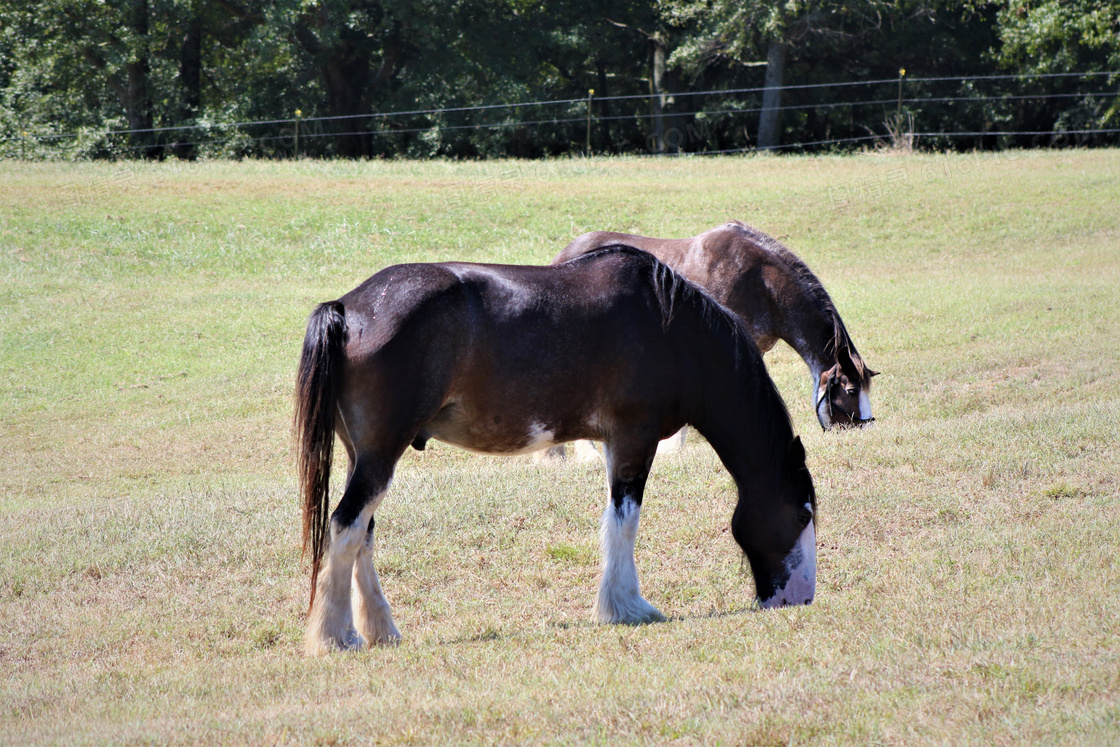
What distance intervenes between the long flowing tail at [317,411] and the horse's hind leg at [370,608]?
254 millimetres

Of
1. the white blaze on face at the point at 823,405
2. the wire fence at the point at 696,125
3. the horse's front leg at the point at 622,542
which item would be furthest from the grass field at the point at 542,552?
the wire fence at the point at 696,125

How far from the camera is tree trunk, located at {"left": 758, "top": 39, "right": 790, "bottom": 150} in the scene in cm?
3581

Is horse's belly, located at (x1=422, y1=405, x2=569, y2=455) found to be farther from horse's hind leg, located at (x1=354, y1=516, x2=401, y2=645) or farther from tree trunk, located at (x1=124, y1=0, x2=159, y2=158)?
tree trunk, located at (x1=124, y1=0, x2=159, y2=158)

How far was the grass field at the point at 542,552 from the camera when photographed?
426 cm

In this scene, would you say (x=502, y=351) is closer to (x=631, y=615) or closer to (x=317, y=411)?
(x=317, y=411)

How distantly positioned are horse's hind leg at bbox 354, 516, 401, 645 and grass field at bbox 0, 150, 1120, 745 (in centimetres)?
16

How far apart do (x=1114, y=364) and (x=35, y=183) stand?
73.5 feet

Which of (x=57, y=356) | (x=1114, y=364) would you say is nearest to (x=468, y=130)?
(x=57, y=356)

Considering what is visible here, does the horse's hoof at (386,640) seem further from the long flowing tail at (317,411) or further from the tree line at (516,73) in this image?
the tree line at (516,73)

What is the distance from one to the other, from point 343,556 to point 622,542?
1.53 m

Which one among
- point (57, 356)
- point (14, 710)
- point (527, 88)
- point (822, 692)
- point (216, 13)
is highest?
point (216, 13)

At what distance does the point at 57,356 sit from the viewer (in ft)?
52.0

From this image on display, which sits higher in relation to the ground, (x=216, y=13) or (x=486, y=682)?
(x=216, y=13)

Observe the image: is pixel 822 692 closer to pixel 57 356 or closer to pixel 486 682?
pixel 486 682
